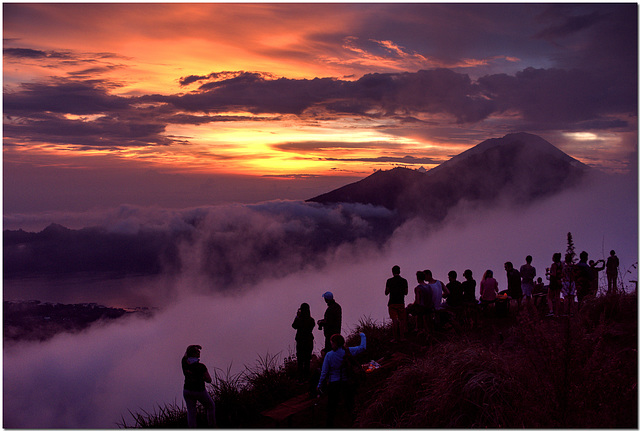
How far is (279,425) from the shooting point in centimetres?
768

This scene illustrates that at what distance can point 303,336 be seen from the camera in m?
9.75

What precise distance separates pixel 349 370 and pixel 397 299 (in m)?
4.16

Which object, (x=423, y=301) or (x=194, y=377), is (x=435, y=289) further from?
(x=194, y=377)

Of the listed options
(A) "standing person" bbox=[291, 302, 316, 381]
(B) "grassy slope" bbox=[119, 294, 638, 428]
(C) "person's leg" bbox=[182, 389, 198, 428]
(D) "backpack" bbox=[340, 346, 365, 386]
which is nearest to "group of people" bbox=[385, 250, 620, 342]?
(B) "grassy slope" bbox=[119, 294, 638, 428]

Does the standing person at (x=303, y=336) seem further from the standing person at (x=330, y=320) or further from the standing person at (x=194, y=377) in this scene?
the standing person at (x=194, y=377)

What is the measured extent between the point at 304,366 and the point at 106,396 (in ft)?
502

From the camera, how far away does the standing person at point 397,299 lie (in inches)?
424

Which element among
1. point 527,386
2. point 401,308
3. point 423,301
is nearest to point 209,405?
point 527,386

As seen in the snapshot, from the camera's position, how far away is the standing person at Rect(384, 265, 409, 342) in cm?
1078

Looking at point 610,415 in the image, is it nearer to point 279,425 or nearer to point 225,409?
point 279,425

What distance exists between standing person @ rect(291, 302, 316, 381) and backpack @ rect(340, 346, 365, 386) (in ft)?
8.46

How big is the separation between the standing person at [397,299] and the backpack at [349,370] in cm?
363

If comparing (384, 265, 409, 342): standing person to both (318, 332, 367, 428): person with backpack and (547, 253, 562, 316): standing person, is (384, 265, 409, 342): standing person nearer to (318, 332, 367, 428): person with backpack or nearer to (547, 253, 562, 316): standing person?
(547, 253, 562, 316): standing person

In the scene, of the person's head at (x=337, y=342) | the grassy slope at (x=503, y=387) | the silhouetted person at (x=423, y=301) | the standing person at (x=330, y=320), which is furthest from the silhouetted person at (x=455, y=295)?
the person's head at (x=337, y=342)
